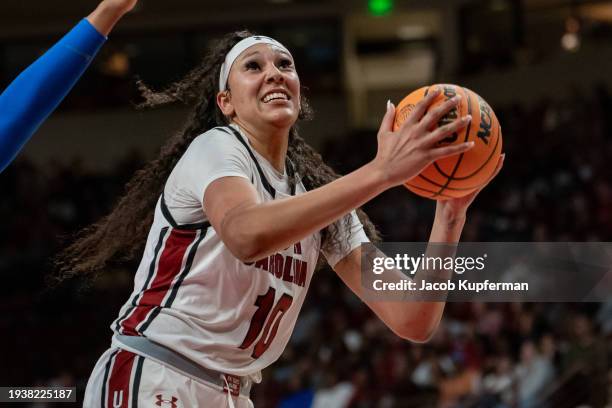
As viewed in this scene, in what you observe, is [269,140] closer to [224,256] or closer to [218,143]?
[218,143]

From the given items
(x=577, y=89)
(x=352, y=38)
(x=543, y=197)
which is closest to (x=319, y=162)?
(x=543, y=197)

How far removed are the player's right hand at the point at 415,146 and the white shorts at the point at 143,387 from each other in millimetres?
1026

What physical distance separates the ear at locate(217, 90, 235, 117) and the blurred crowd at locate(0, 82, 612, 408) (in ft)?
12.5

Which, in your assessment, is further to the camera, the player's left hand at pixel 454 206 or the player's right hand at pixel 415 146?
the player's left hand at pixel 454 206

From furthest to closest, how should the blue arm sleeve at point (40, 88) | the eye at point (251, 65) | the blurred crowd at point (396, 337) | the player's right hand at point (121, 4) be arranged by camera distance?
the blurred crowd at point (396, 337) < the eye at point (251, 65) < the player's right hand at point (121, 4) < the blue arm sleeve at point (40, 88)

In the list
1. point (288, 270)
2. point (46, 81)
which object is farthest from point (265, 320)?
point (46, 81)

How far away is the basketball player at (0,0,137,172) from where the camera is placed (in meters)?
2.38

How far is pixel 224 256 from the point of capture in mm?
3072

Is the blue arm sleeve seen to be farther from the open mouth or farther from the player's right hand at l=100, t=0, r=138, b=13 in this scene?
the open mouth

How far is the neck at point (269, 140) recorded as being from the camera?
3277 millimetres

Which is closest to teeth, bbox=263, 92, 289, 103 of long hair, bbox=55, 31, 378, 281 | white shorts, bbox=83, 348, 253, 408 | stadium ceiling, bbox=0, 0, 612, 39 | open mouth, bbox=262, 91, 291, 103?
open mouth, bbox=262, 91, 291, 103

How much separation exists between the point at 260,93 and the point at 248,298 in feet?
2.27

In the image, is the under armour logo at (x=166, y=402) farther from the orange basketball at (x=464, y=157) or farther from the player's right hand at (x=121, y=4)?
the player's right hand at (x=121, y=4)

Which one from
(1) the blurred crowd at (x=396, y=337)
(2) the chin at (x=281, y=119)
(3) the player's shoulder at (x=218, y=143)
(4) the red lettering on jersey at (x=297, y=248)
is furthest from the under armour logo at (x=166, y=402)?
(1) the blurred crowd at (x=396, y=337)
